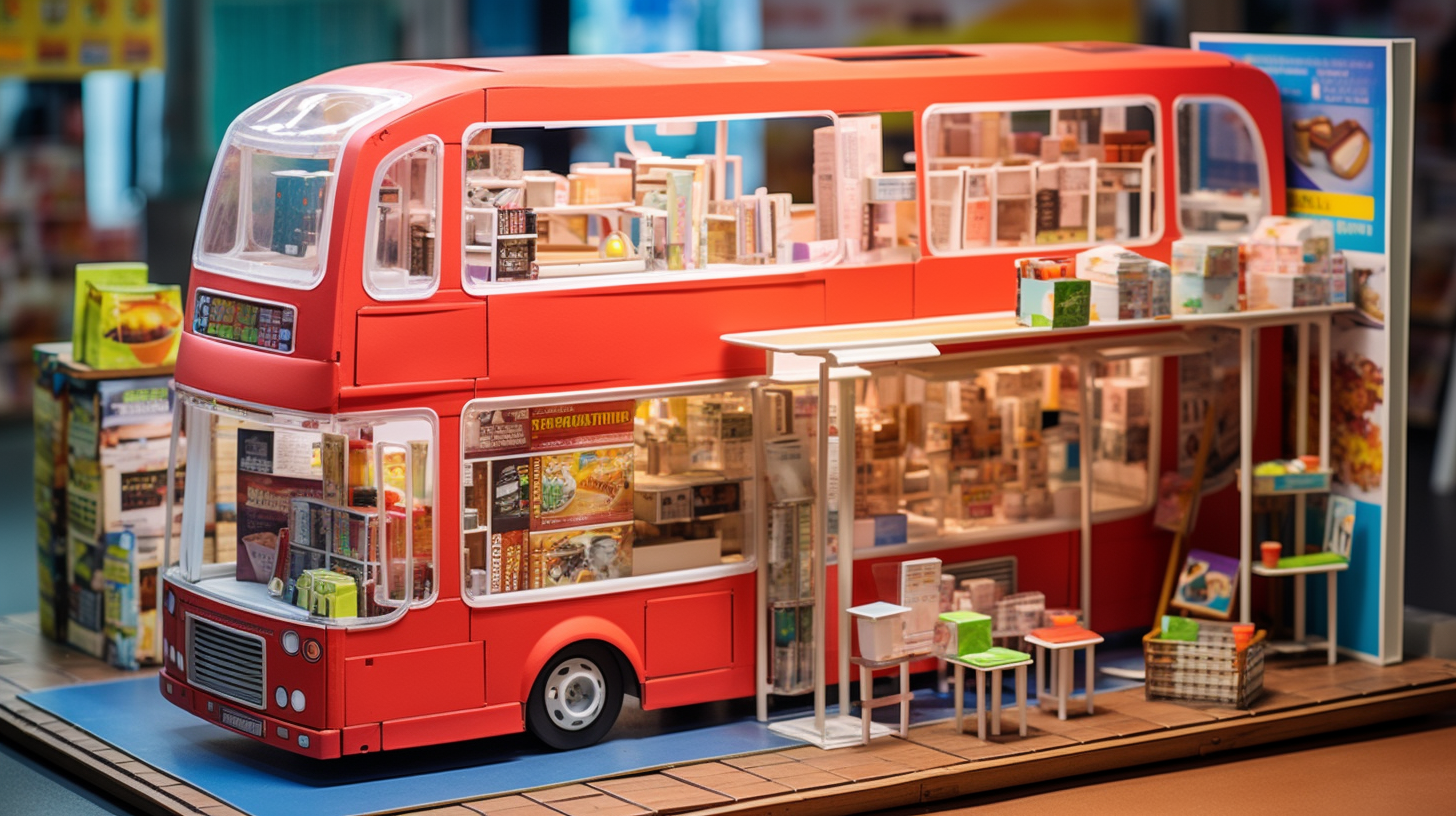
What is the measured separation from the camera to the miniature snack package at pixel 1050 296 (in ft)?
30.3

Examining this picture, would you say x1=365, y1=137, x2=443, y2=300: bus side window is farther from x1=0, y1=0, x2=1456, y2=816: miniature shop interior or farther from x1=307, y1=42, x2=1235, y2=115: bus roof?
x1=307, y1=42, x2=1235, y2=115: bus roof

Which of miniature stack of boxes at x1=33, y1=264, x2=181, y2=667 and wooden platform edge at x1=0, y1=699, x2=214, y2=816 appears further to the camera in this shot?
miniature stack of boxes at x1=33, y1=264, x2=181, y2=667

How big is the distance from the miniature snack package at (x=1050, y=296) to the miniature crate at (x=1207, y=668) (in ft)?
4.86

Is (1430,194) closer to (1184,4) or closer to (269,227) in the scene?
(1184,4)

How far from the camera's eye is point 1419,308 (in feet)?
54.9

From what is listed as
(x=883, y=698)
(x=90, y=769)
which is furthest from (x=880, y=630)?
(x=90, y=769)

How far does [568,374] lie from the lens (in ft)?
28.9

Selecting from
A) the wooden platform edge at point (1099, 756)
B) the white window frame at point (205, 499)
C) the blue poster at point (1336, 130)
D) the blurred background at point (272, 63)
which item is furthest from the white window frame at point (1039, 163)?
the blurred background at point (272, 63)

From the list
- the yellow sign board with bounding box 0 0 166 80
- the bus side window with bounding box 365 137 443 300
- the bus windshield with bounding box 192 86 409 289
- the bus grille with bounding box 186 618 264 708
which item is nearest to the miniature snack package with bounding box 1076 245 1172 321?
the bus side window with bounding box 365 137 443 300

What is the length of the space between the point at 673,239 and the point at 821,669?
1.89 meters

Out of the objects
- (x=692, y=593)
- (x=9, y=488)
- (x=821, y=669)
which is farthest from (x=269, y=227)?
(x=9, y=488)

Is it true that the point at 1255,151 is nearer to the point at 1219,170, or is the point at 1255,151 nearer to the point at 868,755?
the point at 1219,170

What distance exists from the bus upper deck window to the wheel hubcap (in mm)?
3749

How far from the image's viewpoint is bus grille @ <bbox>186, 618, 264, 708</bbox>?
28.4 ft
